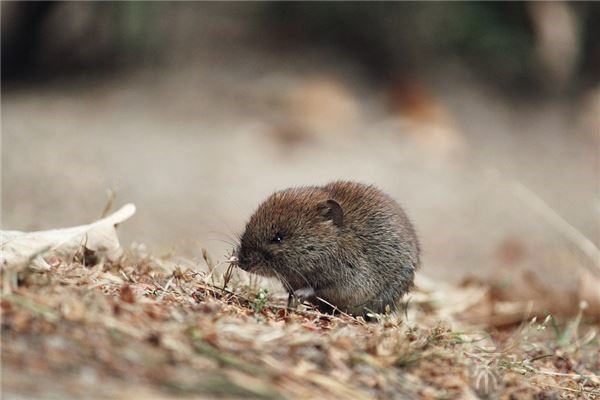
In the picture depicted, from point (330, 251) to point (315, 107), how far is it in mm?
9985

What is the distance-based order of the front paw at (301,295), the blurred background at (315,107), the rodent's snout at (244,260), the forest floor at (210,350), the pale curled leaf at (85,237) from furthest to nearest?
1. the blurred background at (315,107)
2. the rodent's snout at (244,260)
3. the front paw at (301,295)
4. the pale curled leaf at (85,237)
5. the forest floor at (210,350)

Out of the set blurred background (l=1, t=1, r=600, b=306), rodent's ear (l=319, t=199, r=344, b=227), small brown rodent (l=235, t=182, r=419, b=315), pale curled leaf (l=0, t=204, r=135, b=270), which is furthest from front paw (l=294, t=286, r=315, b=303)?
blurred background (l=1, t=1, r=600, b=306)

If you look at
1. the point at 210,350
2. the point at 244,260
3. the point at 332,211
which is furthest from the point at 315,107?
the point at 210,350

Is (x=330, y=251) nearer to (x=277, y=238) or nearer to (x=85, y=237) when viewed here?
(x=277, y=238)

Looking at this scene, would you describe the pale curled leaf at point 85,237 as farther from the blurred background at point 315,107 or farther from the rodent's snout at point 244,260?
the blurred background at point 315,107

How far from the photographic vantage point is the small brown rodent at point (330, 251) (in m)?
4.64

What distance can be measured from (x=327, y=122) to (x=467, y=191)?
2.70m

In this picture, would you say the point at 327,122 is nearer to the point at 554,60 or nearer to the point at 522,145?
the point at 522,145

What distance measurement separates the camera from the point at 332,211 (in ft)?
15.4

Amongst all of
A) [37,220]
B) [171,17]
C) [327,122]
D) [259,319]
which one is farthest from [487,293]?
[171,17]

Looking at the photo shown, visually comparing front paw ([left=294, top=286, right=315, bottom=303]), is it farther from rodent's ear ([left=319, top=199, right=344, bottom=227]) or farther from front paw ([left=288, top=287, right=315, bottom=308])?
rodent's ear ([left=319, top=199, right=344, bottom=227])

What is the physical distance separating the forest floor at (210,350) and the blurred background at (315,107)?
7.44 meters

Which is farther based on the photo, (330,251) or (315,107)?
(315,107)

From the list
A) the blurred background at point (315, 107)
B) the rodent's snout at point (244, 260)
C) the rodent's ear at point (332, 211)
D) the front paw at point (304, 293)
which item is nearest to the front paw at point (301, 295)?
the front paw at point (304, 293)
